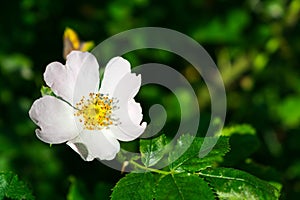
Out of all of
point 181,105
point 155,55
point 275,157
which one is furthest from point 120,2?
point 275,157

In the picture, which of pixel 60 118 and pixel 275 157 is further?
pixel 275 157

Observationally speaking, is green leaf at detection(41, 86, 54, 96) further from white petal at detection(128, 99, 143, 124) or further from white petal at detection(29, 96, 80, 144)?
white petal at detection(128, 99, 143, 124)

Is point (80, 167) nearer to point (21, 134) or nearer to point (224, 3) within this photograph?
point (21, 134)

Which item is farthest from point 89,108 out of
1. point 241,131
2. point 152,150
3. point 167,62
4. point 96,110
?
point 167,62

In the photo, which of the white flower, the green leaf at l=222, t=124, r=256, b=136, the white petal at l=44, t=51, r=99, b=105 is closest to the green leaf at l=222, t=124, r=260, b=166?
the green leaf at l=222, t=124, r=256, b=136

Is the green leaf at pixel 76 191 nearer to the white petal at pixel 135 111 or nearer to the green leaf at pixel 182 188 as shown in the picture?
the white petal at pixel 135 111

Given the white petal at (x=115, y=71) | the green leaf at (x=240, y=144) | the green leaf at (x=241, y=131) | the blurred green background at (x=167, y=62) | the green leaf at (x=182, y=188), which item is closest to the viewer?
the green leaf at (x=182, y=188)

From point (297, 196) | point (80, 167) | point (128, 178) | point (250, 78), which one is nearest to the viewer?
point (128, 178)

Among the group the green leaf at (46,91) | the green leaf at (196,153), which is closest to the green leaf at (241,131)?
the green leaf at (196,153)
